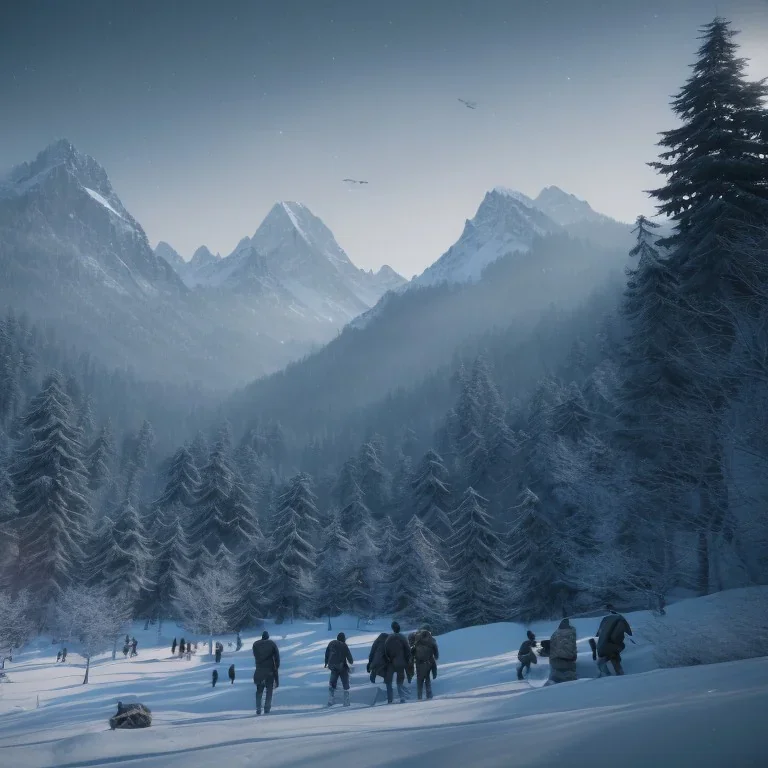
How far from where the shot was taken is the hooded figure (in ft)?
30.6

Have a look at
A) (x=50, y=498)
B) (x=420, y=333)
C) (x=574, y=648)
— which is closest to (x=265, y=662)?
(x=574, y=648)

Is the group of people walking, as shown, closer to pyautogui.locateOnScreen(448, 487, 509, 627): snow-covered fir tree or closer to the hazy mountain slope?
pyautogui.locateOnScreen(448, 487, 509, 627): snow-covered fir tree

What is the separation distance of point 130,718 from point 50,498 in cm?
3956

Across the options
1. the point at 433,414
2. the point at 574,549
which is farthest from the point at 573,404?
the point at 433,414

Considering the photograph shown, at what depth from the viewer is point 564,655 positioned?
30.7 feet

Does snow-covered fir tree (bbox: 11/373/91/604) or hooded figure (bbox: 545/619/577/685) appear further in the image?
snow-covered fir tree (bbox: 11/373/91/604)

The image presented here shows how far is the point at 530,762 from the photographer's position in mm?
2668

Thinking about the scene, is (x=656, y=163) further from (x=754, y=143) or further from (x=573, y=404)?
(x=573, y=404)

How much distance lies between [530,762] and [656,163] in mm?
23156

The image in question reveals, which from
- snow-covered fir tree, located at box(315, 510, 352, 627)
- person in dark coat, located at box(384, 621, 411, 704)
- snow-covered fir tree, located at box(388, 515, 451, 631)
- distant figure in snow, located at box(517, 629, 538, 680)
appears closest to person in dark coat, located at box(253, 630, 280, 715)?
person in dark coat, located at box(384, 621, 411, 704)

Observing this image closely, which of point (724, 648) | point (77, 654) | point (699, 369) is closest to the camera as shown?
point (724, 648)

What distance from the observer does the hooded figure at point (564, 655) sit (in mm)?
9328

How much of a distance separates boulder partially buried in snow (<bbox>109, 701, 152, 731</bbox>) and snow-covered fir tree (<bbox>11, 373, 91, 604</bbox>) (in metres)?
37.8

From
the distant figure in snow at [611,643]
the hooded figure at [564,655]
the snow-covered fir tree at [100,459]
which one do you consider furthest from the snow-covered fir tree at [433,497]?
the snow-covered fir tree at [100,459]
